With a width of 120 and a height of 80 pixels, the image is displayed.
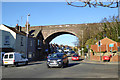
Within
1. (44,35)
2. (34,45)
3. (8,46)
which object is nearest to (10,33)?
(8,46)

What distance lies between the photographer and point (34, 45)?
48.4 metres

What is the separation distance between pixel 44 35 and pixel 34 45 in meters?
13.8

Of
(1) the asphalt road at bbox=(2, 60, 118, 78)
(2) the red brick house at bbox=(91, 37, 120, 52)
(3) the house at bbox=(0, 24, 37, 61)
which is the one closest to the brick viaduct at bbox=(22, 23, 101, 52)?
(2) the red brick house at bbox=(91, 37, 120, 52)

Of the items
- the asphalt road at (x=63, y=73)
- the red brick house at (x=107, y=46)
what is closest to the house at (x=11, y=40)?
the red brick house at (x=107, y=46)

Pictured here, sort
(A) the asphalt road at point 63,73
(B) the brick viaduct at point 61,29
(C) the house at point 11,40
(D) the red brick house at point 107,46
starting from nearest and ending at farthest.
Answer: (A) the asphalt road at point 63,73, (C) the house at point 11,40, (D) the red brick house at point 107,46, (B) the brick viaduct at point 61,29

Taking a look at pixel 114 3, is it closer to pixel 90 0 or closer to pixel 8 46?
pixel 90 0

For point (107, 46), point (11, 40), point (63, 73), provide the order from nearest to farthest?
point (63, 73), point (107, 46), point (11, 40)

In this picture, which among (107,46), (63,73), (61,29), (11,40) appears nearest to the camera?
(63,73)

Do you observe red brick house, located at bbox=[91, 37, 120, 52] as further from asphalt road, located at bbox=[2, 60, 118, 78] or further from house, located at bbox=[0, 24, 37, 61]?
asphalt road, located at bbox=[2, 60, 118, 78]

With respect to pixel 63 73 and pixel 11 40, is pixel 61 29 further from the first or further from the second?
pixel 63 73

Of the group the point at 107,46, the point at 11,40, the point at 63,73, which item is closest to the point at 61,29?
the point at 11,40

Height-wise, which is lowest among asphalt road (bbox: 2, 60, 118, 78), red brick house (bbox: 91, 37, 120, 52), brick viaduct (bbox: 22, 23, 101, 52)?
asphalt road (bbox: 2, 60, 118, 78)

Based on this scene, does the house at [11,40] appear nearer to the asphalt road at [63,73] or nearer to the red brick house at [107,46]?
the red brick house at [107,46]

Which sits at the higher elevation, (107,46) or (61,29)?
(61,29)
